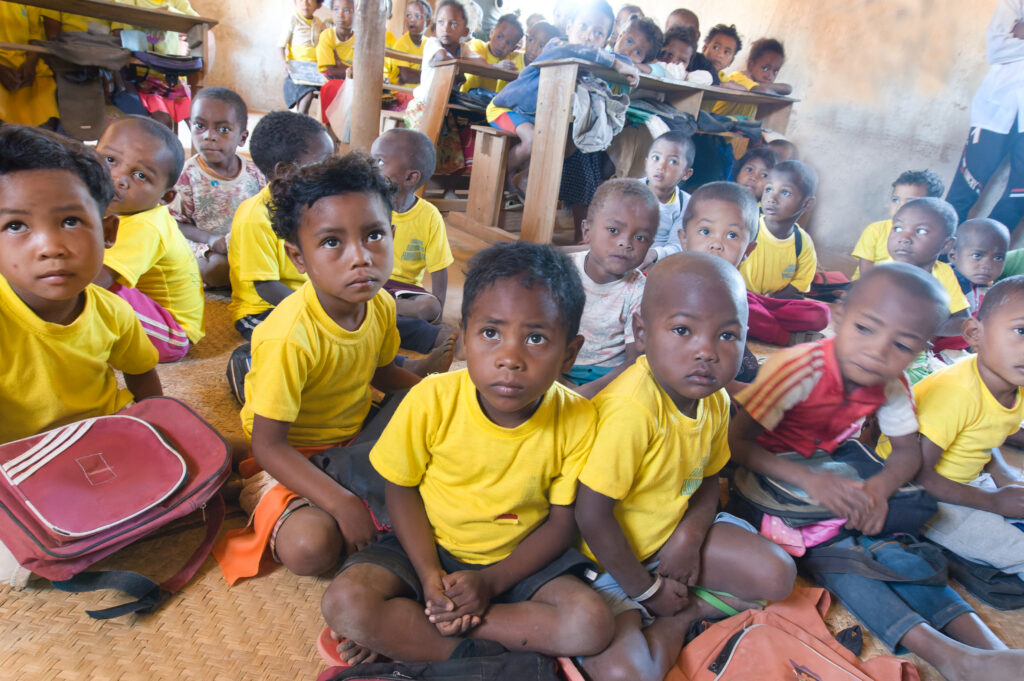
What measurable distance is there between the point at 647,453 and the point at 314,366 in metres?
0.67

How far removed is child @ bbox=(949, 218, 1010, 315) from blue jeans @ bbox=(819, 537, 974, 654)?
1893 mm

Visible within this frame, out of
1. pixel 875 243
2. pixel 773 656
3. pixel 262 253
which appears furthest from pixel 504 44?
pixel 773 656

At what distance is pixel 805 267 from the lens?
3.03 metres

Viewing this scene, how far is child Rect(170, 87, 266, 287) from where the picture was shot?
95.3 inches

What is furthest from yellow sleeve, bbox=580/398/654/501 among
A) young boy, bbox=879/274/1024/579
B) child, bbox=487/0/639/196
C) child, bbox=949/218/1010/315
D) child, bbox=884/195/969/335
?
child, bbox=487/0/639/196

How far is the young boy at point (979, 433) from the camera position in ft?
4.65

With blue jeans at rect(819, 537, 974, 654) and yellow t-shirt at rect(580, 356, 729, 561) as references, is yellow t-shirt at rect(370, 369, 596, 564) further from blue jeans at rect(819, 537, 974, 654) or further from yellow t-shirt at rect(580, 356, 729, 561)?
blue jeans at rect(819, 537, 974, 654)

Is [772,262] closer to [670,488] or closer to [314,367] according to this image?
[670,488]

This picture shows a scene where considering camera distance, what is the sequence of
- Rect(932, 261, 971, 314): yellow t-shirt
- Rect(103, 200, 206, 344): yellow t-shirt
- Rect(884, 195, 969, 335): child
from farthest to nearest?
Rect(932, 261, 971, 314): yellow t-shirt → Rect(884, 195, 969, 335): child → Rect(103, 200, 206, 344): yellow t-shirt

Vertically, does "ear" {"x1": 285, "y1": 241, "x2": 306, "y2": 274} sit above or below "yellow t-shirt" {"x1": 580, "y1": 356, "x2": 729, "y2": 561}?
above

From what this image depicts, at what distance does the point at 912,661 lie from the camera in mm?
1246

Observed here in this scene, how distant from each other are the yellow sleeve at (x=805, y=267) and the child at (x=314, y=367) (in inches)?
92.7

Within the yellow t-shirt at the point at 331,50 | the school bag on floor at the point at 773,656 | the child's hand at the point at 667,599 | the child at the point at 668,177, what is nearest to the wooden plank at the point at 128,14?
the yellow t-shirt at the point at 331,50

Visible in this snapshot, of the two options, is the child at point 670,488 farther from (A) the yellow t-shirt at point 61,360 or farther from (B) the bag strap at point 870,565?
(A) the yellow t-shirt at point 61,360
